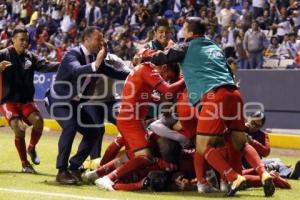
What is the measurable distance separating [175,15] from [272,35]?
4.08 meters

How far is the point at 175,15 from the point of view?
24.9 metres

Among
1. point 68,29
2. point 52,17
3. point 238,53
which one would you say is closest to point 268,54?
point 238,53

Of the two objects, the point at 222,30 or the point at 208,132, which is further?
the point at 222,30

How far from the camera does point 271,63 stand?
67.2ft

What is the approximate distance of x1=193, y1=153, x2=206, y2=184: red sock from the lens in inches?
374

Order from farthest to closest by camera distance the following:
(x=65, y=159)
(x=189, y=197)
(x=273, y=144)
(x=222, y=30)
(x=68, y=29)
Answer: (x=68, y=29) < (x=222, y=30) < (x=273, y=144) < (x=65, y=159) < (x=189, y=197)

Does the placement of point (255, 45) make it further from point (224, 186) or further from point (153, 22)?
point (224, 186)

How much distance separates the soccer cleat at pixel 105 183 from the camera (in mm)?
9625

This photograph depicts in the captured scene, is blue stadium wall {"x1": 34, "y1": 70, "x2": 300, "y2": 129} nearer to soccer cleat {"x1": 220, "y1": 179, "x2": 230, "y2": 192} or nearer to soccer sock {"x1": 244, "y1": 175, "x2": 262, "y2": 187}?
soccer sock {"x1": 244, "y1": 175, "x2": 262, "y2": 187}

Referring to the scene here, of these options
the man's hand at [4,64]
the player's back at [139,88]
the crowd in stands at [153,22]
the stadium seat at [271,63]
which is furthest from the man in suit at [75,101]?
the stadium seat at [271,63]

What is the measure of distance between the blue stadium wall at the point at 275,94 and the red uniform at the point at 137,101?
8284mm

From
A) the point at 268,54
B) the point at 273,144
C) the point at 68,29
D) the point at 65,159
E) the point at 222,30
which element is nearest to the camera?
the point at 65,159

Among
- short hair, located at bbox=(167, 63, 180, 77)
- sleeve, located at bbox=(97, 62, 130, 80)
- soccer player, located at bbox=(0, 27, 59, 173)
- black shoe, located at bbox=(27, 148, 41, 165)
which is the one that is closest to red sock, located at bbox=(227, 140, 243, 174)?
short hair, located at bbox=(167, 63, 180, 77)

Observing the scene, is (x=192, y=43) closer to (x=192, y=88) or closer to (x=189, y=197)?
(x=192, y=88)
